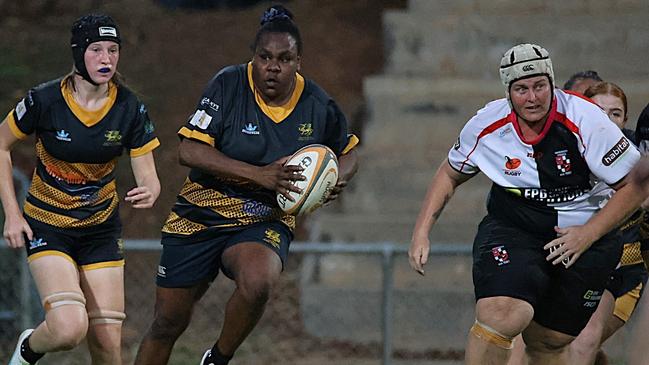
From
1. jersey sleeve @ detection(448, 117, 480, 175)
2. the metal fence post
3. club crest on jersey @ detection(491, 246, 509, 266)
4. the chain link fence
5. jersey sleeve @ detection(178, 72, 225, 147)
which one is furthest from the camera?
the chain link fence

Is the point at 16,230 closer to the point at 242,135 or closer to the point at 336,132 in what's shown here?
the point at 242,135

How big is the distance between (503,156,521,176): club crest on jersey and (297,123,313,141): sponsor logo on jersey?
42.4 inches

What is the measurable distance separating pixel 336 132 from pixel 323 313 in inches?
177

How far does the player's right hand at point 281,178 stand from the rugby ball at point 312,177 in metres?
0.02

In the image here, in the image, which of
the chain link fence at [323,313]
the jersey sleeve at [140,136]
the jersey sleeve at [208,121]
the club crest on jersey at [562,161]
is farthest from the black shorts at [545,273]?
the chain link fence at [323,313]

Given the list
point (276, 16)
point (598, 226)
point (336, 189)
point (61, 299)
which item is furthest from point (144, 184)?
point (598, 226)

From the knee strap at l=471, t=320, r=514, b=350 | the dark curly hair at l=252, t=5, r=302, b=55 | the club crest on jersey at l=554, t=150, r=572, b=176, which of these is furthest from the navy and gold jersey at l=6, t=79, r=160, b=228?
the club crest on jersey at l=554, t=150, r=572, b=176

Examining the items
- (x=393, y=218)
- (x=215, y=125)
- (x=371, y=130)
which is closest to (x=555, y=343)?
(x=215, y=125)

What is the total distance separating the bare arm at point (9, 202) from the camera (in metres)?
6.91

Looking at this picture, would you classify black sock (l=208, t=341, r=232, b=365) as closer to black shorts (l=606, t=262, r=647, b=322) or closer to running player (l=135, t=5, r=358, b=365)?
running player (l=135, t=5, r=358, b=365)

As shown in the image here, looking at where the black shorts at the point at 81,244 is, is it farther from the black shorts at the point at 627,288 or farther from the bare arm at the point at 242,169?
the black shorts at the point at 627,288

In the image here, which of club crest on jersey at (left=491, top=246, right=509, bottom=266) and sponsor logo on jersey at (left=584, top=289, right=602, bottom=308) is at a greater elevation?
club crest on jersey at (left=491, top=246, right=509, bottom=266)

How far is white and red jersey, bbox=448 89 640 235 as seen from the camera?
6.53 meters

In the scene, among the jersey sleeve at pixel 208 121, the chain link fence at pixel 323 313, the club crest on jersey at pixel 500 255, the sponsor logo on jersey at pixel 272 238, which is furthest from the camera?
the chain link fence at pixel 323 313
